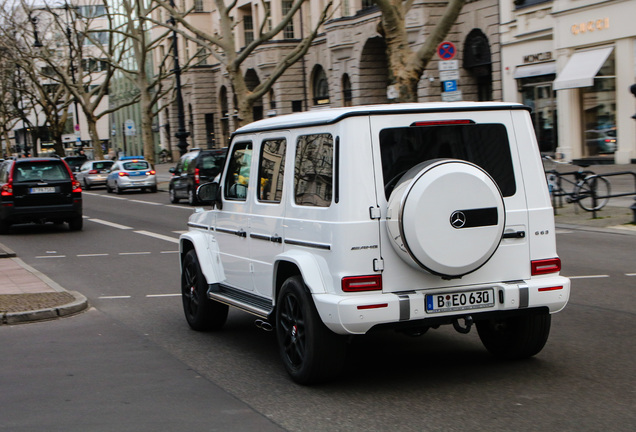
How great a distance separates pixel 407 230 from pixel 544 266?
122 centimetres

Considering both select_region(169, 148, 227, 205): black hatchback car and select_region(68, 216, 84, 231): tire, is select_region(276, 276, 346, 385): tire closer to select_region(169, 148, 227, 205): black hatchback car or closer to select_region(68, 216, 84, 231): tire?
select_region(68, 216, 84, 231): tire

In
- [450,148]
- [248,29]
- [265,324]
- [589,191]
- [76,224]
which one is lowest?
[76,224]

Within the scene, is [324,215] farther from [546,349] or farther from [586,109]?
[586,109]

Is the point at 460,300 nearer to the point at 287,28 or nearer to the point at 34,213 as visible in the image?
the point at 34,213

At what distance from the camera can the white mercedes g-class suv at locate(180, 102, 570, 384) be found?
5660 mm

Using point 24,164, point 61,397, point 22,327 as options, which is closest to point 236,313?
point 22,327

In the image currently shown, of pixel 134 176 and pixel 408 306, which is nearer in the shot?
pixel 408 306

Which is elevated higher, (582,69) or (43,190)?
(582,69)

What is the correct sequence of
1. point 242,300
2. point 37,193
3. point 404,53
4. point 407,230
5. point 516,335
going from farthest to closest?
point 404,53 < point 37,193 < point 242,300 < point 516,335 < point 407,230

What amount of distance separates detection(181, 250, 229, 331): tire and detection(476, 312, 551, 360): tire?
2.49m

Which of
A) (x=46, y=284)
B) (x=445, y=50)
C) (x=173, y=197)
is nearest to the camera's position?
(x=46, y=284)

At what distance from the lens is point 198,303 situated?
818 cm

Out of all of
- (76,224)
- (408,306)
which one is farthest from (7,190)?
(408,306)

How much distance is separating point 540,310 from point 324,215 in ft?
5.18
